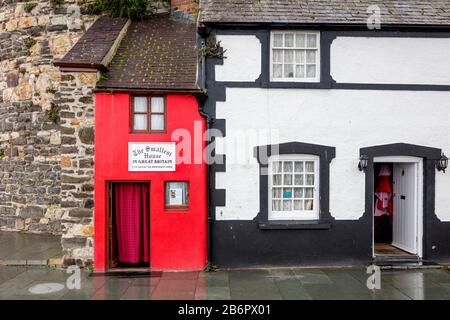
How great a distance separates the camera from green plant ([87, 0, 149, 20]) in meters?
12.2

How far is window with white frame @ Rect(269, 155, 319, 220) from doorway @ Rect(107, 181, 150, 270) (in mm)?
2980

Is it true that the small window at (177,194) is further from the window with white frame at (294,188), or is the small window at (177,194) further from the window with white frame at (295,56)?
the window with white frame at (295,56)

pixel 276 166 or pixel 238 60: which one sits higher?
pixel 238 60

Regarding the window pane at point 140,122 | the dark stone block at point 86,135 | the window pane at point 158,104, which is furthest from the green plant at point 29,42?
the window pane at point 158,104

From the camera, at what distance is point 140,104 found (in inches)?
377

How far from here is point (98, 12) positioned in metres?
13.1

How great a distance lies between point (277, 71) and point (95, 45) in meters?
4.63

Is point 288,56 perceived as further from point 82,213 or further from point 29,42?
point 29,42

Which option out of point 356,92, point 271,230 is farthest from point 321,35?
point 271,230

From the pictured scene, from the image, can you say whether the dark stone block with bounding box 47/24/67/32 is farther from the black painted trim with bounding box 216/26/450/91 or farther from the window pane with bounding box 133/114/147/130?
the black painted trim with bounding box 216/26/450/91

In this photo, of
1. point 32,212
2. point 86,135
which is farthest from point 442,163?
point 32,212

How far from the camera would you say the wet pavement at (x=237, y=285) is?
782 cm

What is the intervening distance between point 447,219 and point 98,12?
37.8 feet

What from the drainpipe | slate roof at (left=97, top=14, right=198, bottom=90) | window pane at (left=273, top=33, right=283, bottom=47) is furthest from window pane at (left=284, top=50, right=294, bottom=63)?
slate roof at (left=97, top=14, right=198, bottom=90)
